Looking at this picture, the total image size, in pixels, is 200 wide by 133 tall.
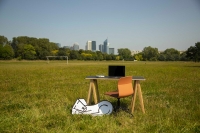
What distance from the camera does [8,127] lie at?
13.0 ft

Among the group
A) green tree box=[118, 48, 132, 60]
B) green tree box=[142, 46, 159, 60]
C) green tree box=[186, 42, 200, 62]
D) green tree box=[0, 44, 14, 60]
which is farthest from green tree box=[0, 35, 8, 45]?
green tree box=[142, 46, 159, 60]

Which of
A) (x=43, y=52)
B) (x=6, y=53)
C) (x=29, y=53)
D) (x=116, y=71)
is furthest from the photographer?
(x=43, y=52)

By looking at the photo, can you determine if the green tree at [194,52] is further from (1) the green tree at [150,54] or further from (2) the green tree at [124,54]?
(2) the green tree at [124,54]

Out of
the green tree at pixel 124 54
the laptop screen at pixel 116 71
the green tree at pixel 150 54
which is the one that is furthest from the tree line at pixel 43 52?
the laptop screen at pixel 116 71

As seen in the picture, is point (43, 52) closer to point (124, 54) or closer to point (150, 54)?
point (124, 54)

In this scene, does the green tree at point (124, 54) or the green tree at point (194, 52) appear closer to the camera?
the green tree at point (194, 52)

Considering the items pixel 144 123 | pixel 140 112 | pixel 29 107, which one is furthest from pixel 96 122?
pixel 29 107

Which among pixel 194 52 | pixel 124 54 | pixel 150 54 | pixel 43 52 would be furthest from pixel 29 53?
pixel 150 54

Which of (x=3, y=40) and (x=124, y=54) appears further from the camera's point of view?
(x=124, y=54)

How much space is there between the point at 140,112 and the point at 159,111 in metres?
0.56

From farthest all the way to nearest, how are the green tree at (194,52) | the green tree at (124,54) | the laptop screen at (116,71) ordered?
1. the green tree at (124,54)
2. the green tree at (194,52)
3. the laptop screen at (116,71)

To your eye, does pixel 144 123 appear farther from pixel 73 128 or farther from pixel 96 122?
pixel 73 128

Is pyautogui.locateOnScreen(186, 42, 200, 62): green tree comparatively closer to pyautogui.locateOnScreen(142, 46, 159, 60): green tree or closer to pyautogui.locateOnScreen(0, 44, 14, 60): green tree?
pyautogui.locateOnScreen(142, 46, 159, 60): green tree

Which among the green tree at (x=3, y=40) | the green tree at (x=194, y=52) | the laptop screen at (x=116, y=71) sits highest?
the green tree at (x=3, y=40)
